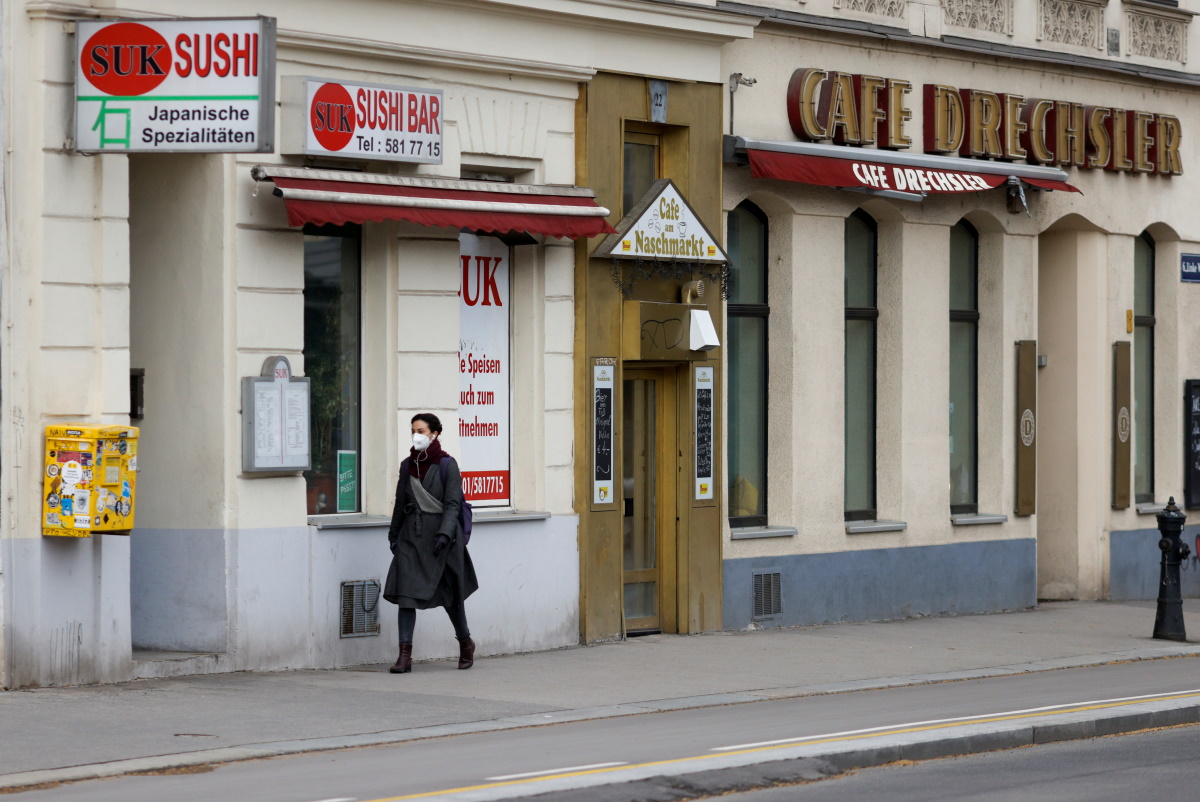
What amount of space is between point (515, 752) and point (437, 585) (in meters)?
3.44

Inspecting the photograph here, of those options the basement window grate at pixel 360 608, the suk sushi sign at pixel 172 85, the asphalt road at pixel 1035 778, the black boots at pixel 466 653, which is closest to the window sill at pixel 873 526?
the black boots at pixel 466 653

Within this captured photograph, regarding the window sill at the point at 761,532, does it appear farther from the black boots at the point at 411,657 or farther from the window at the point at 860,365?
the black boots at the point at 411,657

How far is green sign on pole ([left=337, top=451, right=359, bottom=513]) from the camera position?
14.6 metres

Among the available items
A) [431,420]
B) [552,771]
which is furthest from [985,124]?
[552,771]

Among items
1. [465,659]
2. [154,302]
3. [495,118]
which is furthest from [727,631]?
[154,302]

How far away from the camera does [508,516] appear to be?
15.3 metres

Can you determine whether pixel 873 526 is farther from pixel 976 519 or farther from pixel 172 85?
pixel 172 85

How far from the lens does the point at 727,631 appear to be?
56.5ft

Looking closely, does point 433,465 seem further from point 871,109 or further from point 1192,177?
point 1192,177

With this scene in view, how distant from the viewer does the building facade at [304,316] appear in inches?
485

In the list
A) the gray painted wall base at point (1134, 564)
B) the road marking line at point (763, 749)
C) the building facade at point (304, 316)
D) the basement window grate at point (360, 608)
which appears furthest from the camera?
the gray painted wall base at point (1134, 564)

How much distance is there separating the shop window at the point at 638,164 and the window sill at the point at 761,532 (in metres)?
3.16

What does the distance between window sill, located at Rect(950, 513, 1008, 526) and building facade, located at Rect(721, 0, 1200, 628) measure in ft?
0.12

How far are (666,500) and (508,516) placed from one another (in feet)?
6.84
